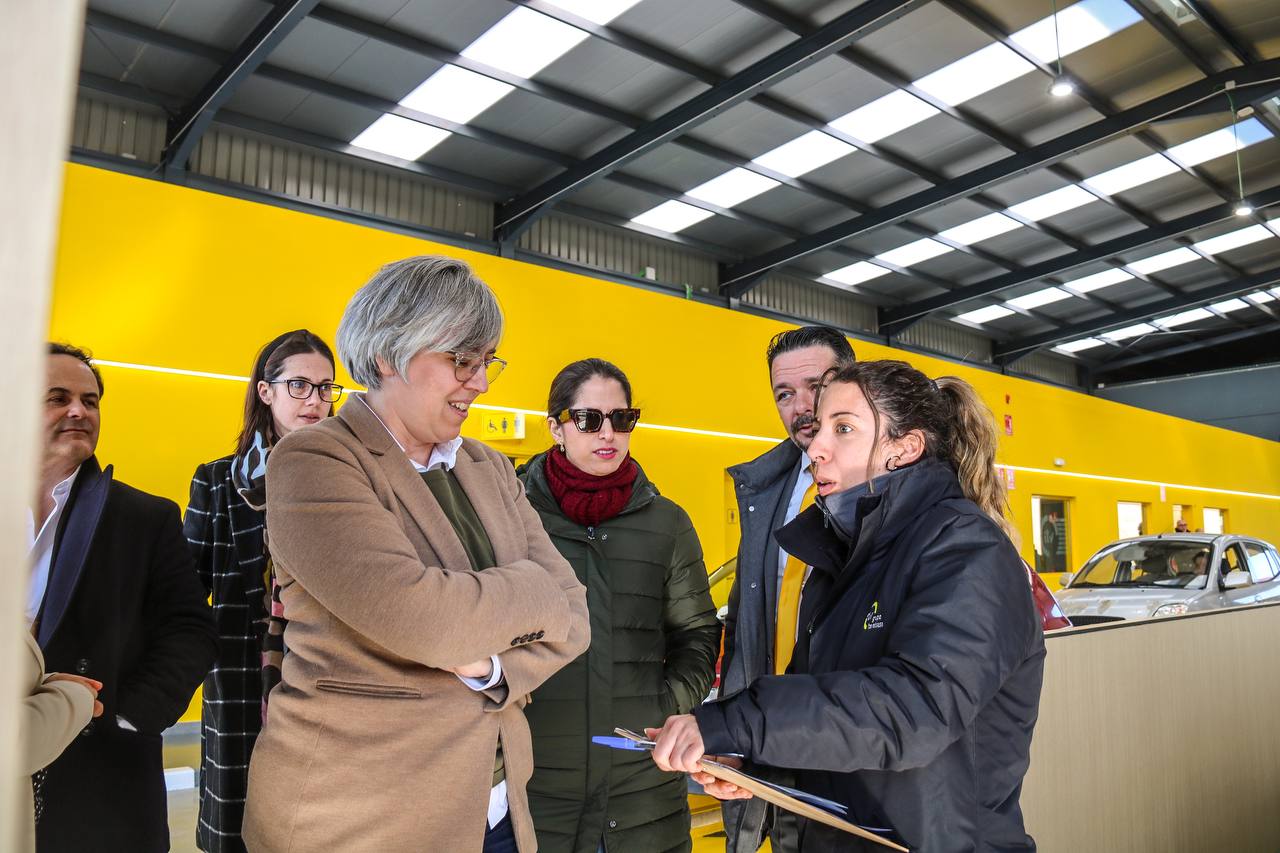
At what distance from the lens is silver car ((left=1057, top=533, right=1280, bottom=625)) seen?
7.43 m

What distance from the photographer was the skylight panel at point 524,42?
772 cm

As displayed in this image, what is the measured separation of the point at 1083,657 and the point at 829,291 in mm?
13418

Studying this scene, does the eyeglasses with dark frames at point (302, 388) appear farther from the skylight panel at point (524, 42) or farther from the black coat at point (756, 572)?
the skylight panel at point (524, 42)

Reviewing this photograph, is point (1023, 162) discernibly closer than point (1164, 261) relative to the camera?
Yes

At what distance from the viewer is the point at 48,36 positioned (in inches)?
10.8

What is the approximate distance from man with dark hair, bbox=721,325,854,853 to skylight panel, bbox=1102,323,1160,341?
63.9 ft

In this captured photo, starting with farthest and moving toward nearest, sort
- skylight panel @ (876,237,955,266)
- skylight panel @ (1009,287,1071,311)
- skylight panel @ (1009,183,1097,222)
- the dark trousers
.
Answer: skylight panel @ (1009,287,1071,311), skylight panel @ (876,237,955,266), skylight panel @ (1009,183,1097,222), the dark trousers

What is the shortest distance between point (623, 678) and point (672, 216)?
10495 mm

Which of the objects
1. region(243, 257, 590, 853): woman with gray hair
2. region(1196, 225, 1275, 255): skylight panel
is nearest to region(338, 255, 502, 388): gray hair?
region(243, 257, 590, 853): woman with gray hair

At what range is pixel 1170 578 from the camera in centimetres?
790

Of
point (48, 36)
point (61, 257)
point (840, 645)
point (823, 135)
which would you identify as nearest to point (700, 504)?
point (823, 135)

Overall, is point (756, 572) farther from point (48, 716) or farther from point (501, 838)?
point (48, 716)

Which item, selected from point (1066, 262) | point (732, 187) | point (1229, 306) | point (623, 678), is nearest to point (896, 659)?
point (623, 678)

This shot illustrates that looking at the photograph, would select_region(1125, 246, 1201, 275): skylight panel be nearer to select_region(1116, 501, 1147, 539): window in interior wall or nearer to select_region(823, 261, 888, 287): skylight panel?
select_region(1116, 501, 1147, 539): window in interior wall
